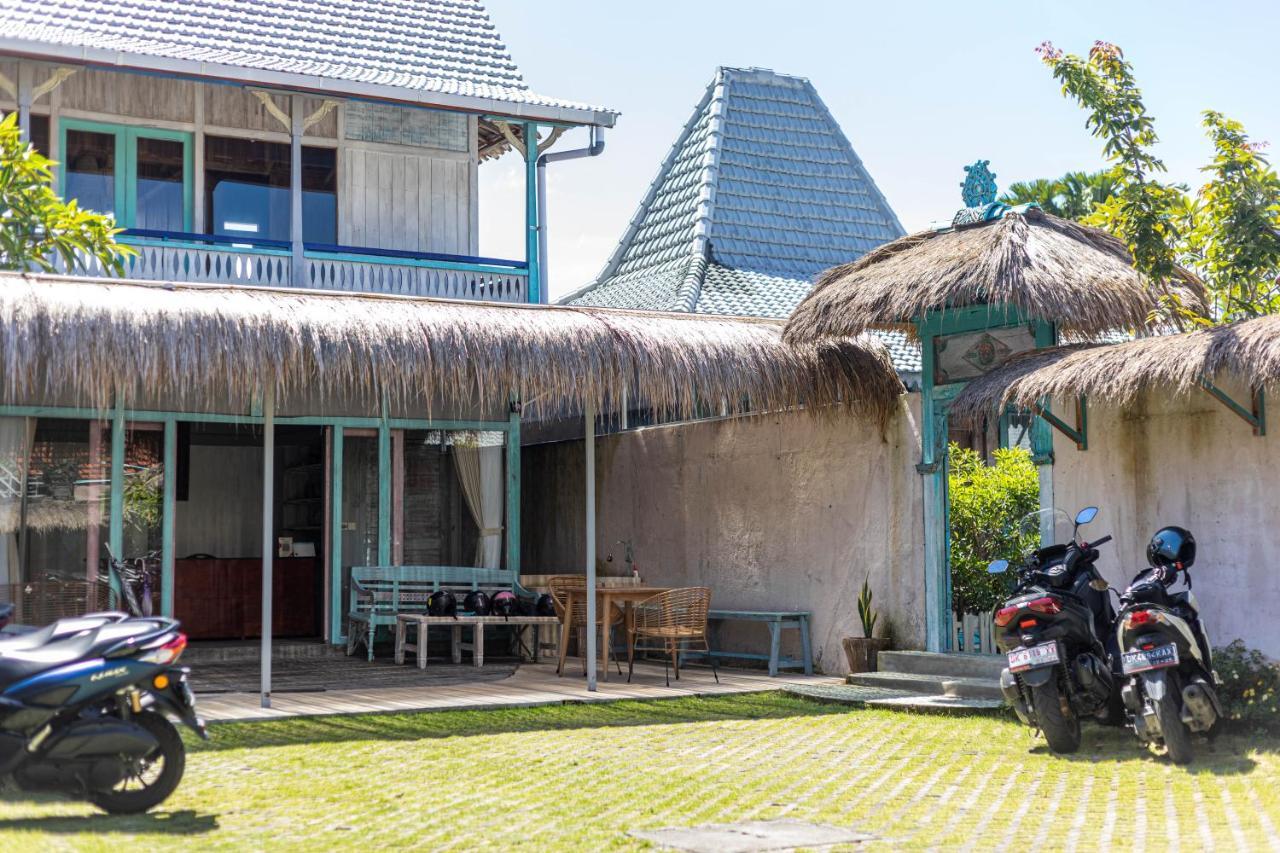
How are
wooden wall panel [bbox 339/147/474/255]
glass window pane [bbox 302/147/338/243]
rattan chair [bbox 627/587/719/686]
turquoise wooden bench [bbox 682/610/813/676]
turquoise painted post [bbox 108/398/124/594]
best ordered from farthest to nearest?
wooden wall panel [bbox 339/147/474/255]
glass window pane [bbox 302/147/338/243]
turquoise painted post [bbox 108/398/124/594]
turquoise wooden bench [bbox 682/610/813/676]
rattan chair [bbox 627/587/719/686]

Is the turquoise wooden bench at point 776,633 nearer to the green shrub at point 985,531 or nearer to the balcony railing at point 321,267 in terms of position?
the green shrub at point 985,531

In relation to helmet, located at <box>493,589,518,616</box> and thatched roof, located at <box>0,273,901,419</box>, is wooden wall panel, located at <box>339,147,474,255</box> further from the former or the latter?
helmet, located at <box>493,589,518,616</box>

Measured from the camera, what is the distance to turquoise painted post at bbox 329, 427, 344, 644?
41.5 ft

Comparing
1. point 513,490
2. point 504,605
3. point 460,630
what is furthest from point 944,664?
point 513,490

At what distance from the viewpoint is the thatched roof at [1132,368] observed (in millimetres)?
7531

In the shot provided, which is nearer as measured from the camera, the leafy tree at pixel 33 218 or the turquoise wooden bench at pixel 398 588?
the leafy tree at pixel 33 218

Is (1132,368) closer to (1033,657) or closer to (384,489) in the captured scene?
(1033,657)

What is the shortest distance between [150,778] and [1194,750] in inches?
188

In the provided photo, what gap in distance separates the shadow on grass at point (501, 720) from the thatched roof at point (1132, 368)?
7.18ft

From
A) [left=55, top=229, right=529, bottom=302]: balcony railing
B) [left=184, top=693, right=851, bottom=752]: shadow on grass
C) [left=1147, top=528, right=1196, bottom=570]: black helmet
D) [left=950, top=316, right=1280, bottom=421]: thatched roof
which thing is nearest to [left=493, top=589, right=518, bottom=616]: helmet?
[left=184, top=693, right=851, bottom=752]: shadow on grass

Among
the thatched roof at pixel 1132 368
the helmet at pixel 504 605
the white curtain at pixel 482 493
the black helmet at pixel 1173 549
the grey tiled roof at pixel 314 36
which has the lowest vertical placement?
the helmet at pixel 504 605

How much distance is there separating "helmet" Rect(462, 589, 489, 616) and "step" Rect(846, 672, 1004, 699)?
9.65 feet

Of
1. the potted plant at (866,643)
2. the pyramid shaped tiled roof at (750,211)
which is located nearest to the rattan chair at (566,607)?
the potted plant at (866,643)

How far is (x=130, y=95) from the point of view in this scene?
12.9 metres
